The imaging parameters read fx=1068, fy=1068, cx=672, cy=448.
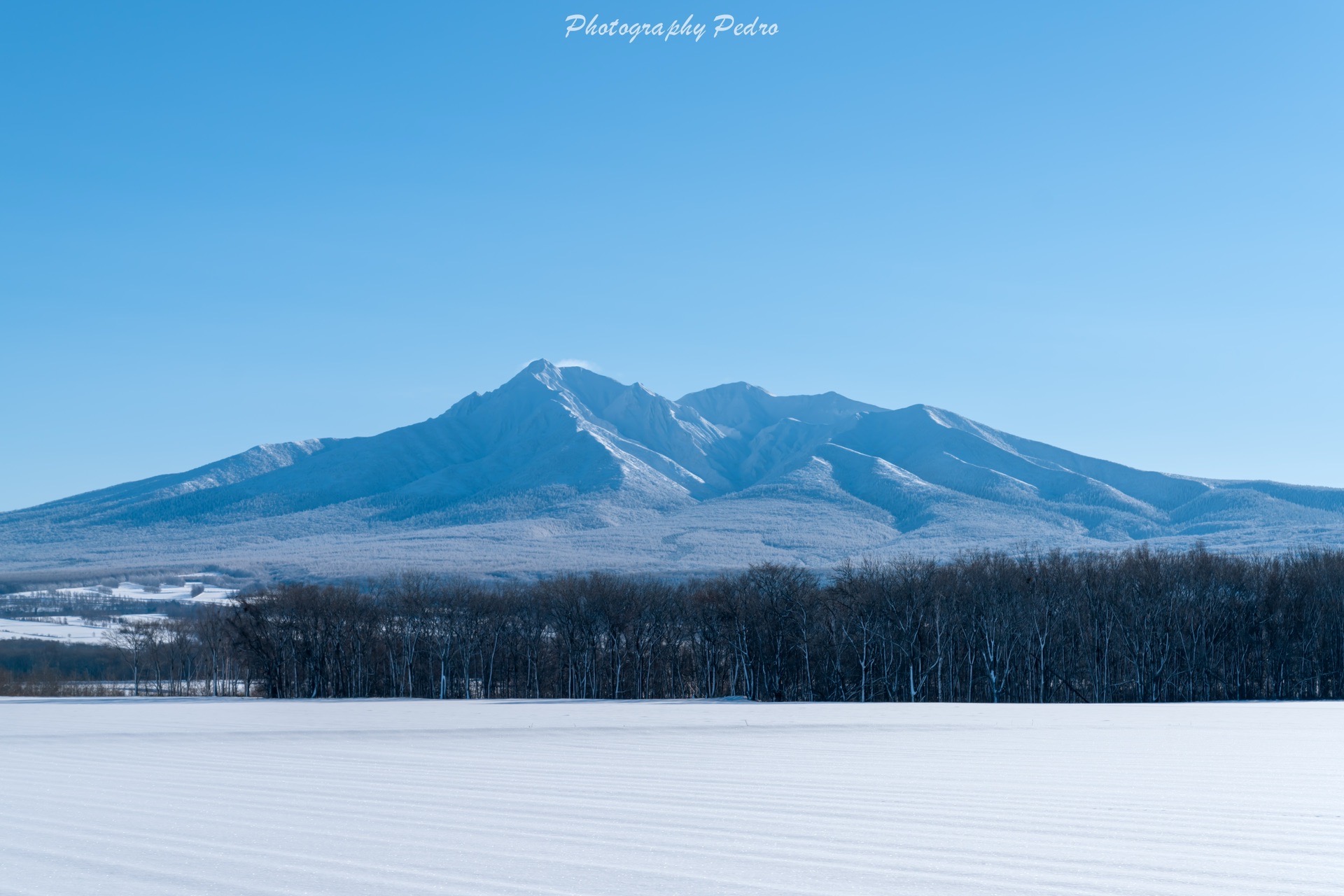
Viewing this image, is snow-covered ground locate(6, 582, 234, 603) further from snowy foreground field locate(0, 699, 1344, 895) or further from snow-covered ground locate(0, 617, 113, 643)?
snowy foreground field locate(0, 699, 1344, 895)

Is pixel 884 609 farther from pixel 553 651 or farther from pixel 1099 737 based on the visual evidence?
pixel 1099 737

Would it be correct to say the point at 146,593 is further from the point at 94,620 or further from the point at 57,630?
the point at 57,630

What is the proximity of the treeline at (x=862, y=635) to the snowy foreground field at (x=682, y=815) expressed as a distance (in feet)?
126

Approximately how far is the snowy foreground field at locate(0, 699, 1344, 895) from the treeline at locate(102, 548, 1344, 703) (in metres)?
38.4

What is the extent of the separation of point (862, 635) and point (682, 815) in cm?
5165

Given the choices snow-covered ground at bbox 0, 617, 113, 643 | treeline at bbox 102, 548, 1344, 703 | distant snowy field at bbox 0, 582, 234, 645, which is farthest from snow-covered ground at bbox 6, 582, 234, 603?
treeline at bbox 102, 548, 1344, 703

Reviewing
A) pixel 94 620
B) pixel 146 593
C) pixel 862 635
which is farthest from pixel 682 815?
pixel 146 593

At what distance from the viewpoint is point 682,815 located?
1049 cm

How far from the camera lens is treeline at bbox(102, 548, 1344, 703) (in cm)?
6003

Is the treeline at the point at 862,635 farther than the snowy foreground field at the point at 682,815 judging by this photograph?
Yes

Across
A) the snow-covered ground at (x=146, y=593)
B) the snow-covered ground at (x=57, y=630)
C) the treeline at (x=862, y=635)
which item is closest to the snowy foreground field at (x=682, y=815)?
the treeline at (x=862, y=635)

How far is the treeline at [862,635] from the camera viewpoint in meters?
60.0

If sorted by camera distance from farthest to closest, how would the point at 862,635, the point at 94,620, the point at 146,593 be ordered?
the point at 146,593, the point at 94,620, the point at 862,635

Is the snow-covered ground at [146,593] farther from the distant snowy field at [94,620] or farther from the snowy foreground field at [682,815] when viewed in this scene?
the snowy foreground field at [682,815]
